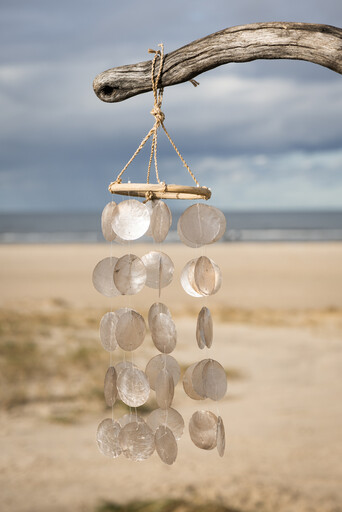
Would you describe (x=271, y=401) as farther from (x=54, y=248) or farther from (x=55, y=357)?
(x=54, y=248)

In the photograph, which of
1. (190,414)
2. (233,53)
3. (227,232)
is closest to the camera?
(233,53)

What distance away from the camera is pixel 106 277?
1.55 m

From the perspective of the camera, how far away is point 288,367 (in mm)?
4855

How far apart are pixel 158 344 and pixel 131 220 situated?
0.30 meters

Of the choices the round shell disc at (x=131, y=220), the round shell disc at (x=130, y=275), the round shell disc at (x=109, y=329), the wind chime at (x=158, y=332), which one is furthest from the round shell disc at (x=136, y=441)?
the round shell disc at (x=131, y=220)

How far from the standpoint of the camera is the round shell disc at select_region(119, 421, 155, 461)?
143cm

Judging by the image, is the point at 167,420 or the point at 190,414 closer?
the point at 167,420

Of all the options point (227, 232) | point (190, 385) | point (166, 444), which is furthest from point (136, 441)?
point (227, 232)

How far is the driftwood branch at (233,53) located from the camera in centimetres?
130

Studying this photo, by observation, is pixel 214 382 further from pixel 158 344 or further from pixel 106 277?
pixel 106 277

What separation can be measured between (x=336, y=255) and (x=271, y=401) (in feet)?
35.3

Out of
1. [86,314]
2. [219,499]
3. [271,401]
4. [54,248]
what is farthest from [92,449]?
[54,248]

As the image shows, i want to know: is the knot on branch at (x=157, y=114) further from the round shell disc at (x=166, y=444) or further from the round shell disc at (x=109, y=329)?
the round shell disc at (x=166, y=444)

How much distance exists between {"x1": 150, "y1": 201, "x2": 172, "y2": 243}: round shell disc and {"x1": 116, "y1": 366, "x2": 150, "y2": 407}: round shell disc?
336 millimetres
